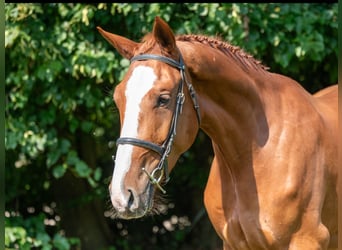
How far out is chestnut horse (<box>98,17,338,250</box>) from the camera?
2.79m

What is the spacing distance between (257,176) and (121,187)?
82 cm

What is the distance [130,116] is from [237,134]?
0.71 meters

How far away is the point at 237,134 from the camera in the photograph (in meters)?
3.22

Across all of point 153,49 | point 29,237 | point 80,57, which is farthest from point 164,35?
point 29,237

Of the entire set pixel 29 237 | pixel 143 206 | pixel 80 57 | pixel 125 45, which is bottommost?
pixel 29 237

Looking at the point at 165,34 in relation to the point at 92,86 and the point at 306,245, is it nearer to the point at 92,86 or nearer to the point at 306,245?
the point at 306,245

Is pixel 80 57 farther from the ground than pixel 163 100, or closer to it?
closer to it

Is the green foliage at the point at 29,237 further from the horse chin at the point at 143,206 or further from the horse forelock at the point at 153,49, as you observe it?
the horse forelock at the point at 153,49

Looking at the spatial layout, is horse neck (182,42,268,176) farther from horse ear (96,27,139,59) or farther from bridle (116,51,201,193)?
horse ear (96,27,139,59)

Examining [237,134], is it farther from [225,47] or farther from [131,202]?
[131,202]

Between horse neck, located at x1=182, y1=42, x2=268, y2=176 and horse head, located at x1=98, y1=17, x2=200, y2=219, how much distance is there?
136mm

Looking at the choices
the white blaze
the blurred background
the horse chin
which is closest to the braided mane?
the white blaze

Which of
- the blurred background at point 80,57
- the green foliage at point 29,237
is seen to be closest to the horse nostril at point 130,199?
the blurred background at point 80,57

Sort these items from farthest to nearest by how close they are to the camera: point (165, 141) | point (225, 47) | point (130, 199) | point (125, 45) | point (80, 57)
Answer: point (80, 57) < point (225, 47) < point (125, 45) < point (165, 141) < point (130, 199)
